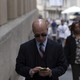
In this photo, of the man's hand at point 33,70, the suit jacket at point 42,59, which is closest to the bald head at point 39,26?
the suit jacket at point 42,59

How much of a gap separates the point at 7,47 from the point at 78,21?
173 centimetres

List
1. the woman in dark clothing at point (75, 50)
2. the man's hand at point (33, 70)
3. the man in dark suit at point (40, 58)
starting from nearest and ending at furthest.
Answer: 1. the man's hand at point (33, 70)
2. the man in dark suit at point (40, 58)
3. the woman in dark clothing at point (75, 50)

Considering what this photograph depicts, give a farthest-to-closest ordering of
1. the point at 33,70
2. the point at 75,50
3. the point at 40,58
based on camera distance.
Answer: the point at 75,50 < the point at 40,58 < the point at 33,70

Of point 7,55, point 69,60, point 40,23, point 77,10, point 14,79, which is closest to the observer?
point 40,23

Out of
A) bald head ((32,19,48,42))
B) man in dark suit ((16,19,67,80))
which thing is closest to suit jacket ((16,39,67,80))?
man in dark suit ((16,19,67,80))

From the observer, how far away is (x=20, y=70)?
236 inches

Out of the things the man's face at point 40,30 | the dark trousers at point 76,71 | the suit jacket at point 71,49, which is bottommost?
the dark trousers at point 76,71

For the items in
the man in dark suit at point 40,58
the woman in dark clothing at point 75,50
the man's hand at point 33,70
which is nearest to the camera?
the man's hand at point 33,70

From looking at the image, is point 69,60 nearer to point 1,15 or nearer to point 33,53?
point 1,15

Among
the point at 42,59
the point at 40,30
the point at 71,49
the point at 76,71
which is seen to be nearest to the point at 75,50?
the point at 71,49

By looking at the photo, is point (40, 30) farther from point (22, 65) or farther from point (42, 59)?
point (22, 65)

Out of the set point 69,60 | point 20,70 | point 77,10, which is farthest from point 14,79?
point 77,10

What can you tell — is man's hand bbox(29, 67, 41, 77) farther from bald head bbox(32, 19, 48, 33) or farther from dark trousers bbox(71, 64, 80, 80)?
dark trousers bbox(71, 64, 80, 80)

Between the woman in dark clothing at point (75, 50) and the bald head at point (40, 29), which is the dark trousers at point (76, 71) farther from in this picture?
the bald head at point (40, 29)
